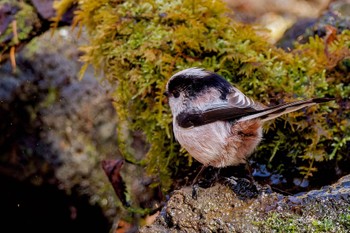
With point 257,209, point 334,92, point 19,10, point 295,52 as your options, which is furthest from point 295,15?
point 257,209

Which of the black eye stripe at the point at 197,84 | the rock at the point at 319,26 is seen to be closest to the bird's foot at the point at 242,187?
the black eye stripe at the point at 197,84

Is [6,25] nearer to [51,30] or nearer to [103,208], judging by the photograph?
[51,30]

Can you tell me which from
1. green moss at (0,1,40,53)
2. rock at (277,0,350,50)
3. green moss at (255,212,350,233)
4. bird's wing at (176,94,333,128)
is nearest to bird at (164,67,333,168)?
bird's wing at (176,94,333,128)

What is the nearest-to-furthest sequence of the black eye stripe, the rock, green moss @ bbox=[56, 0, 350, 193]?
1. the black eye stripe
2. green moss @ bbox=[56, 0, 350, 193]
3. the rock

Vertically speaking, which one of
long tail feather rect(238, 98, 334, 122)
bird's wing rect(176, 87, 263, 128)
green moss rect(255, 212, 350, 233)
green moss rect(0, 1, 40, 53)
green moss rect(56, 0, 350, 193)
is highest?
long tail feather rect(238, 98, 334, 122)

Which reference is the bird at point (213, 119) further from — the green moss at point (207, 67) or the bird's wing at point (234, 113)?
the green moss at point (207, 67)

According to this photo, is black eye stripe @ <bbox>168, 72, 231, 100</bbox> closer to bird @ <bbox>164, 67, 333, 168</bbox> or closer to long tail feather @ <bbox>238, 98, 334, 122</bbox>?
bird @ <bbox>164, 67, 333, 168</bbox>

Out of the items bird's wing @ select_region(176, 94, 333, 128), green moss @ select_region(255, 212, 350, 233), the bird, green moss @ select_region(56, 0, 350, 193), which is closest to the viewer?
green moss @ select_region(255, 212, 350, 233)

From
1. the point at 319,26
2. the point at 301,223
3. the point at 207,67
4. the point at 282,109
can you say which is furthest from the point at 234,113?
the point at 319,26
